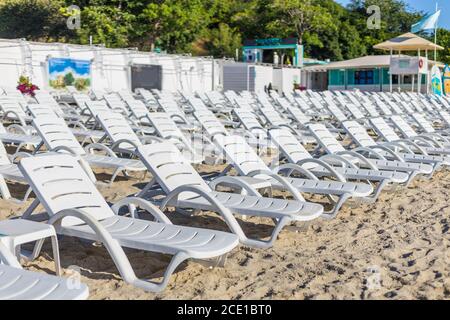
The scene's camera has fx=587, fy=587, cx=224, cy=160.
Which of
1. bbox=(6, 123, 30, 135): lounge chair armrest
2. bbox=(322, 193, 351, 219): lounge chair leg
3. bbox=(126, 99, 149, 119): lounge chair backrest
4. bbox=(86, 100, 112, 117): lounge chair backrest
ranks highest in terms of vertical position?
bbox=(86, 100, 112, 117): lounge chair backrest

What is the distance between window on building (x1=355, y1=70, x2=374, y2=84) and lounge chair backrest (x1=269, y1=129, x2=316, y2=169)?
28063 millimetres

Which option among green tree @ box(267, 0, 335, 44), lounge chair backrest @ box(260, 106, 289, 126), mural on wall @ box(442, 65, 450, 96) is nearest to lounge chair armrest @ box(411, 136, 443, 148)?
lounge chair backrest @ box(260, 106, 289, 126)

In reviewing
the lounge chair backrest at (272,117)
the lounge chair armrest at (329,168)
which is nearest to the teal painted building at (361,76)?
the lounge chair backrest at (272,117)

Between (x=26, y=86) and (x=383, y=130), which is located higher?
(x=26, y=86)

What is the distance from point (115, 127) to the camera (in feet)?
24.3

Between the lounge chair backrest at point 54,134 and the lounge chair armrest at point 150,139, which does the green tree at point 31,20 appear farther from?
the lounge chair backrest at point 54,134

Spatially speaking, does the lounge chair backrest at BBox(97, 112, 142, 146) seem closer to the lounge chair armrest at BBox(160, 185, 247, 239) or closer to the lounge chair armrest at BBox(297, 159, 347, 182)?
the lounge chair armrest at BBox(297, 159, 347, 182)

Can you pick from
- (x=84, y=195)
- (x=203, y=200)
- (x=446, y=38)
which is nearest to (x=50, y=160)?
(x=84, y=195)

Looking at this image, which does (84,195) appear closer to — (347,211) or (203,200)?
(203,200)

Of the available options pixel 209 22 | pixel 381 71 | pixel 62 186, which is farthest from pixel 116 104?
pixel 209 22

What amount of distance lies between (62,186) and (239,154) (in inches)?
84.5

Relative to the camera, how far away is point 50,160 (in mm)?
3816

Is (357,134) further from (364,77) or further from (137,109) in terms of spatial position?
(364,77)

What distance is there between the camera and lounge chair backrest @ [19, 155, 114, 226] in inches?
145
